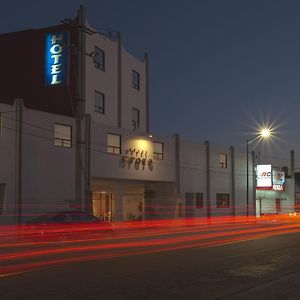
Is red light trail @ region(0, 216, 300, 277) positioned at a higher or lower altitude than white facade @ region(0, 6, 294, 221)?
lower

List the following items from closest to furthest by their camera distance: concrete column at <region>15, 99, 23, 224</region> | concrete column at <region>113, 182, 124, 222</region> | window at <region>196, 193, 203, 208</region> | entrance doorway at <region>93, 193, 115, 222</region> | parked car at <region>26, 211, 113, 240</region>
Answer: parked car at <region>26, 211, 113, 240</region> < concrete column at <region>15, 99, 23, 224</region> < concrete column at <region>113, 182, 124, 222</region> < entrance doorway at <region>93, 193, 115, 222</region> < window at <region>196, 193, 203, 208</region>

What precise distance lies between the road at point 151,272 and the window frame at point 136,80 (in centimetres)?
2430

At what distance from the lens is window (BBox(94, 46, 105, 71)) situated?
3878 centimetres

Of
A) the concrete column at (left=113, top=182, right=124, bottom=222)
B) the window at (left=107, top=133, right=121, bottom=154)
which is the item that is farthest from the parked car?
the concrete column at (left=113, top=182, right=124, bottom=222)

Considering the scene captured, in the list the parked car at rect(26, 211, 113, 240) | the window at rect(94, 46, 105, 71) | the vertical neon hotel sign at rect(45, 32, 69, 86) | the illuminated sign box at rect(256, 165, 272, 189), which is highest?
the window at rect(94, 46, 105, 71)

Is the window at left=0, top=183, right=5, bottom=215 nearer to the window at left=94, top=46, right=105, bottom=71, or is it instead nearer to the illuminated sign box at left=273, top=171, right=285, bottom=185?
the window at left=94, top=46, right=105, bottom=71

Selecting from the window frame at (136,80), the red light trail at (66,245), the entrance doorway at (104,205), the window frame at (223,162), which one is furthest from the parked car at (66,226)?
the window frame at (223,162)

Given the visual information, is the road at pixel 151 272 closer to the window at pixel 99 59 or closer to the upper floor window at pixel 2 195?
the upper floor window at pixel 2 195

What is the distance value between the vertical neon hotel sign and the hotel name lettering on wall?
21.9ft

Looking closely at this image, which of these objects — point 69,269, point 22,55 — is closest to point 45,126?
point 22,55

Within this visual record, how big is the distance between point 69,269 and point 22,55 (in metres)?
27.4

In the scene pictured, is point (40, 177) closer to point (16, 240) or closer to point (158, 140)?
point (16, 240)

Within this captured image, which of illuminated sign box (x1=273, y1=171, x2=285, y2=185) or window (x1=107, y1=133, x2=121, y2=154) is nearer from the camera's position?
window (x1=107, y1=133, x2=121, y2=154)

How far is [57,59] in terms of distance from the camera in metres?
33.5
